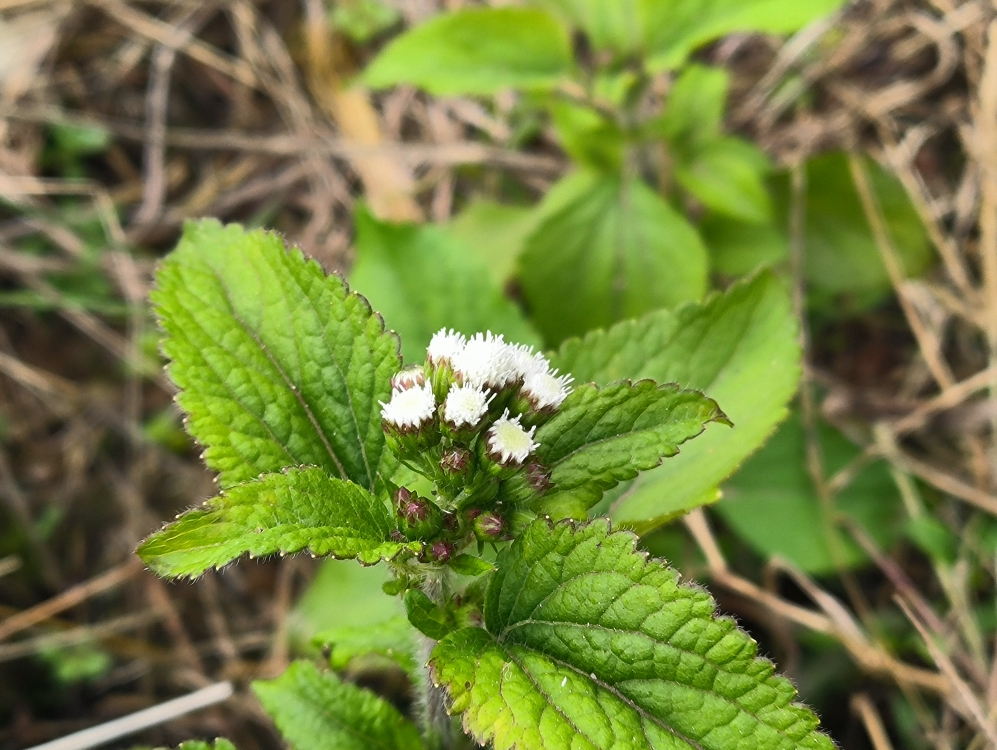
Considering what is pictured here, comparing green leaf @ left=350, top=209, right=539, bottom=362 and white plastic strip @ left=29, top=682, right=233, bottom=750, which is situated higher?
green leaf @ left=350, top=209, right=539, bottom=362

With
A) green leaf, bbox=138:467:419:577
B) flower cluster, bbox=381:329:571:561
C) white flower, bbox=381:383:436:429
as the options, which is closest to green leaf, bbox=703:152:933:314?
flower cluster, bbox=381:329:571:561

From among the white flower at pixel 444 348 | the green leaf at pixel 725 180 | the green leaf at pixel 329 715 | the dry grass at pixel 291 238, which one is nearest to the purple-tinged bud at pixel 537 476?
the white flower at pixel 444 348

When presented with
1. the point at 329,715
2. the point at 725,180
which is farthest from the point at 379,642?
the point at 725,180

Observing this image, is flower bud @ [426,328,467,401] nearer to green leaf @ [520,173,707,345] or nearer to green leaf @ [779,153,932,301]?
green leaf @ [520,173,707,345]

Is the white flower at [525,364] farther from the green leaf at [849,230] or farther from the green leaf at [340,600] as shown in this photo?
the green leaf at [849,230]

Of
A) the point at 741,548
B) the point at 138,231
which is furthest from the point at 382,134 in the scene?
the point at 741,548

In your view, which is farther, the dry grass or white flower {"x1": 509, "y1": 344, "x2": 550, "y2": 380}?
the dry grass

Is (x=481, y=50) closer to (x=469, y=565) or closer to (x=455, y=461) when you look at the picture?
(x=455, y=461)
